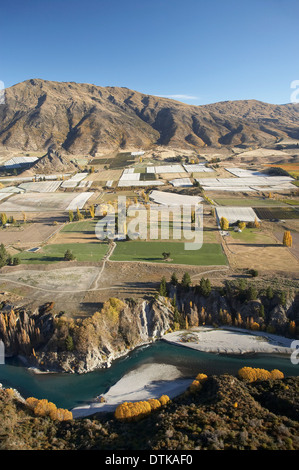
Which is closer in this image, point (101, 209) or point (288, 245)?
point (288, 245)

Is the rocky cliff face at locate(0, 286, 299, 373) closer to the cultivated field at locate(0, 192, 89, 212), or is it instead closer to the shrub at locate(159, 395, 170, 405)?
the shrub at locate(159, 395, 170, 405)

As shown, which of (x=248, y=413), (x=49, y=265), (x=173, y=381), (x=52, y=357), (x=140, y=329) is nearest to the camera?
(x=248, y=413)

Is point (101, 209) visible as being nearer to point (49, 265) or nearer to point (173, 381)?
point (49, 265)

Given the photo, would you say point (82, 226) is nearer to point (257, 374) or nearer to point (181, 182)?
point (257, 374)

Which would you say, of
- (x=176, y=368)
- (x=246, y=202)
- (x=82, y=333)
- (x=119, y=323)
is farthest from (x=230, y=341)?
(x=246, y=202)

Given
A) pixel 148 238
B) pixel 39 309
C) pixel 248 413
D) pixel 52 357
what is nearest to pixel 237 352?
pixel 248 413

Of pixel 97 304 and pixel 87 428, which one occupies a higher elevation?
pixel 97 304

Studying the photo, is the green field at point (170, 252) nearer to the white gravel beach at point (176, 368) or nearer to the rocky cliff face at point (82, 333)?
the rocky cliff face at point (82, 333)

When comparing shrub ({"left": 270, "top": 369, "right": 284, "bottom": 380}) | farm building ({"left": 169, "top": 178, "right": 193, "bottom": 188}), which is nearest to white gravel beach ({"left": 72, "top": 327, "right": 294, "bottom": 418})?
shrub ({"left": 270, "top": 369, "right": 284, "bottom": 380})
